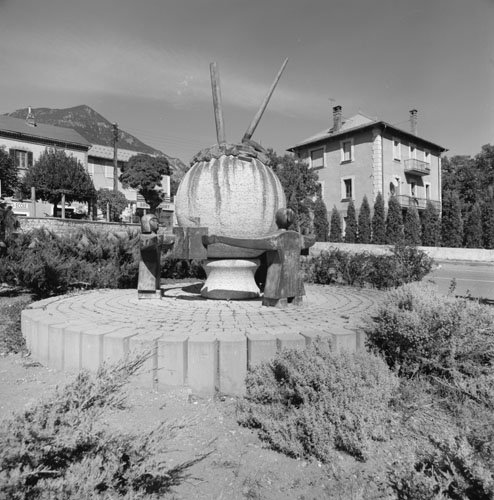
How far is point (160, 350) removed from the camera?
3.31 meters

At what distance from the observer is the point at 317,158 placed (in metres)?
38.8

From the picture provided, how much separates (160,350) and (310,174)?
30.6 m

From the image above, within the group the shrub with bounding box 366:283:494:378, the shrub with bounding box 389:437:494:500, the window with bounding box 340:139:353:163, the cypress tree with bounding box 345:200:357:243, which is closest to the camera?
the shrub with bounding box 389:437:494:500

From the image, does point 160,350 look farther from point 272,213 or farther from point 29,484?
point 272,213

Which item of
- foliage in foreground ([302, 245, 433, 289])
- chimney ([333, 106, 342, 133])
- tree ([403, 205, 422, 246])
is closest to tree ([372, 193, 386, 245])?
tree ([403, 205, 422, 246])

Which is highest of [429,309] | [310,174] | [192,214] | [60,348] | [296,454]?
[310,174]

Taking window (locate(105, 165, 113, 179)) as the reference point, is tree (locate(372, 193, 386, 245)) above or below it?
below

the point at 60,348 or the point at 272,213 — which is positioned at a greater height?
the point at 272,213

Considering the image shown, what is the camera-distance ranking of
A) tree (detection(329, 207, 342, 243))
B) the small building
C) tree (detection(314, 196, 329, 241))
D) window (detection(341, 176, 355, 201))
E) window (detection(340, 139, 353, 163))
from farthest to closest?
the small building < window (detection(341, 176, 355, 201)) < window (detection(340, 139, 353, 163)) < tree (detection(314, 196, 329, 241)) < tree (detection(329, 207, 342, 243))

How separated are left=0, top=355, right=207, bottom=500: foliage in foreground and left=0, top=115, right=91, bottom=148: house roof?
40.4 meters

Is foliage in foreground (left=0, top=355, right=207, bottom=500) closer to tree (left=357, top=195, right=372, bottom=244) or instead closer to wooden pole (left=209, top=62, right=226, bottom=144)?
wooden pole (left=209, top=62, right=226, bottom=144)

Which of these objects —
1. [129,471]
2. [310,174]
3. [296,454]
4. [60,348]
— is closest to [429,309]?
[296,454]

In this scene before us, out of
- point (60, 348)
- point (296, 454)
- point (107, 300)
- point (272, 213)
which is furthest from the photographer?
point (272, 213)

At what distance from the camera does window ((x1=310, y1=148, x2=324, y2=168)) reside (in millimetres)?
38219
